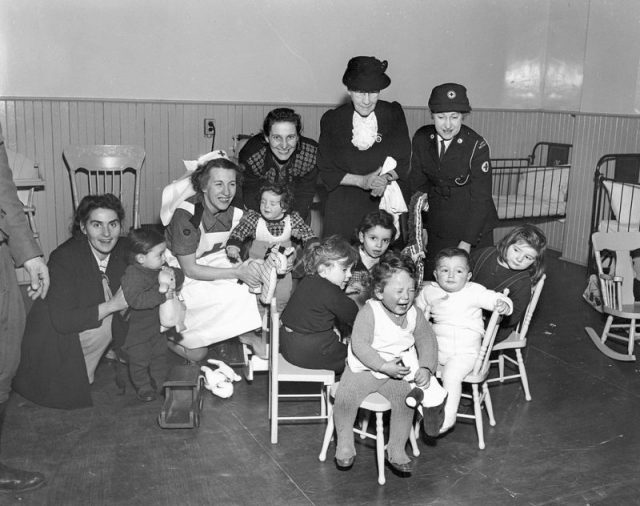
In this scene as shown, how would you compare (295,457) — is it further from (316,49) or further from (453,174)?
(316,49)

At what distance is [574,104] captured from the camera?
7.78 m

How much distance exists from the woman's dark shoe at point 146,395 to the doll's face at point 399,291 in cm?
151

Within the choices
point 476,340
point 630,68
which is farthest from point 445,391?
point 630,68

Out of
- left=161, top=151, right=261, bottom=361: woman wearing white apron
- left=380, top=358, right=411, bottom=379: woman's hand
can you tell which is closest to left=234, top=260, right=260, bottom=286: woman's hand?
left=161, top=151, right=261, bottom=361: woman wearing white apron

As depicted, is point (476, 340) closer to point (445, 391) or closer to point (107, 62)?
point (445, 391)

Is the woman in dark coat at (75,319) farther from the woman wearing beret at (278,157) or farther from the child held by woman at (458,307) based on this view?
the child held by woman at (458,307)

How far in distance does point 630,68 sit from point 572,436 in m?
4.23

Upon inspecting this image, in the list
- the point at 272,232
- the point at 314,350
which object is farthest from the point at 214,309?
the point at 314,350

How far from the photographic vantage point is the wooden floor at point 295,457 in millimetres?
3162

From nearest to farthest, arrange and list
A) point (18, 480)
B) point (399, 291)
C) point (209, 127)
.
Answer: point (18, 480)
point (399, 291)
point (209, 127)

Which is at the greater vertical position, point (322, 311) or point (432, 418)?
point (322, 311)

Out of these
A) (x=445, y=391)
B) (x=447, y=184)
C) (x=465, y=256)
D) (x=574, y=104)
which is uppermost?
(x=574, y=104)

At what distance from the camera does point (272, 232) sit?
14.1 ft

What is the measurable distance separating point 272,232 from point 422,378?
143 cm
